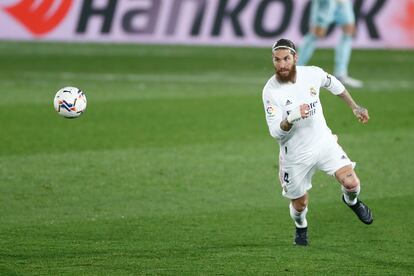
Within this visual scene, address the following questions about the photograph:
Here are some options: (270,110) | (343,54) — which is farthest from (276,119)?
(343,54)

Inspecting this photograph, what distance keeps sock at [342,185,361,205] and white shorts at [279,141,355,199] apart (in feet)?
0.75

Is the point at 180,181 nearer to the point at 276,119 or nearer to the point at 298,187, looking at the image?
the point at 298,187

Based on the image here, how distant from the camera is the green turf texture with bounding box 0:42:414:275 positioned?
9.08 metres

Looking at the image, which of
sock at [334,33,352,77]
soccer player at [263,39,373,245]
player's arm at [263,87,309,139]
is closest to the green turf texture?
soccer player at [263,39,373,245]

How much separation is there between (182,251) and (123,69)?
1489 cm

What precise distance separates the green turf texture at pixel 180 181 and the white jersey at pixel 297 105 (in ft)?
2.99

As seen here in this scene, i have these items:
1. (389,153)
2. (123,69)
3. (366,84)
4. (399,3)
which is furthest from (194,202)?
(399,3)

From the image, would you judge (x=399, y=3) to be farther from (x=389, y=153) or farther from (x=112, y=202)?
(x=112, y=202)

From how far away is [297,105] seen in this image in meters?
9.33

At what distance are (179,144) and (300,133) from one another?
575 centimetres

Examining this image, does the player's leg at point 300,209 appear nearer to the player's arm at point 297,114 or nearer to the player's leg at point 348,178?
the player's leg at point 348,178

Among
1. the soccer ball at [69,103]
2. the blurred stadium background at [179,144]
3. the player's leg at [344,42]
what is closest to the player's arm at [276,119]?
the blurred stadium background at [179,144]

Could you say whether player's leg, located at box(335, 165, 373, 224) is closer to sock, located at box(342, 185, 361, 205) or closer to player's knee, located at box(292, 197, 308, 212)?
sock, located at box(342, 185, 361, 205)

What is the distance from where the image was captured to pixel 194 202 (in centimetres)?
1162
